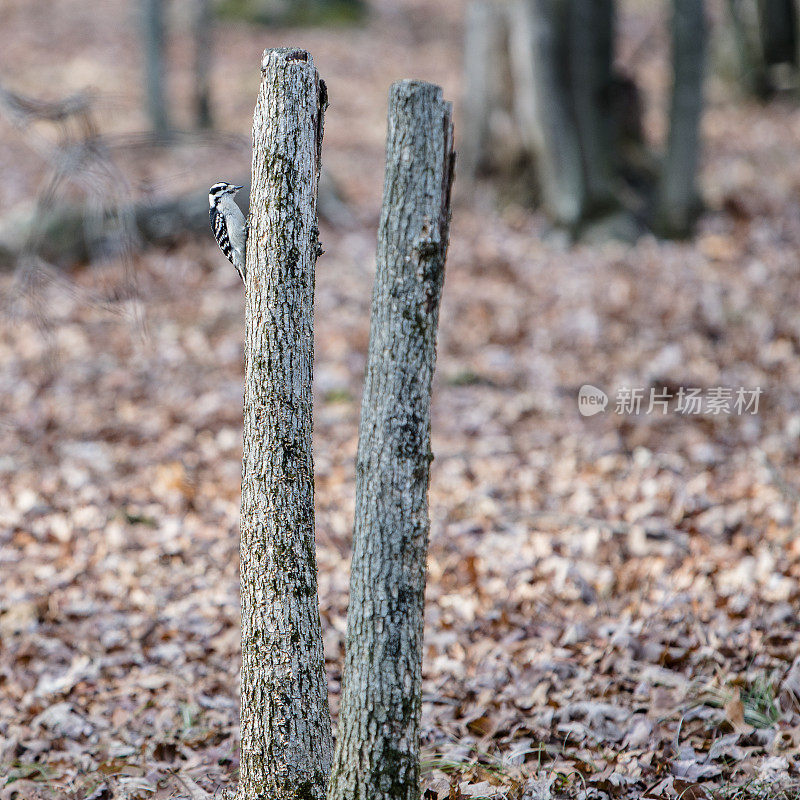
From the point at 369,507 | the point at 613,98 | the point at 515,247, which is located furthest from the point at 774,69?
the point at 369,507

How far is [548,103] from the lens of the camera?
8977mm

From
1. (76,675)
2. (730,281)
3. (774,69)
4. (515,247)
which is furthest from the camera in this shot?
(774,69)

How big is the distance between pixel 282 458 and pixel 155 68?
464 inches


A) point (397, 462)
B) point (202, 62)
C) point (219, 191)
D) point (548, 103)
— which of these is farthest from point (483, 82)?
point (397, 462)

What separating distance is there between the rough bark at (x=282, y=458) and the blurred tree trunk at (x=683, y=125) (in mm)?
7055

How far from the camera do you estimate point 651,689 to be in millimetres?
3789

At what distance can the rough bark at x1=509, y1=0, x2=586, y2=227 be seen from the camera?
8.80 m

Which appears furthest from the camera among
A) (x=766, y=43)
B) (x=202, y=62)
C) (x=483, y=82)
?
(x=766, y=43)

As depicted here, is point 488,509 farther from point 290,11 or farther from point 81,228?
point 290,11

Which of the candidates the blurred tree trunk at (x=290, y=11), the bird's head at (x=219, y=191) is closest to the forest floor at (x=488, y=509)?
the bird's head at (x=219, y=191)

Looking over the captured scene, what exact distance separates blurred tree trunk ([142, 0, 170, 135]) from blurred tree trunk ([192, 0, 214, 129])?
0.53 meters

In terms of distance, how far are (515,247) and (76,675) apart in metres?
6.57

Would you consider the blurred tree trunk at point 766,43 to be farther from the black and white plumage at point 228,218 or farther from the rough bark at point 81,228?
the black and white plumage at point 228,218

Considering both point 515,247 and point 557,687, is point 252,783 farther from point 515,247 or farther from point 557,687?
point 515,247
